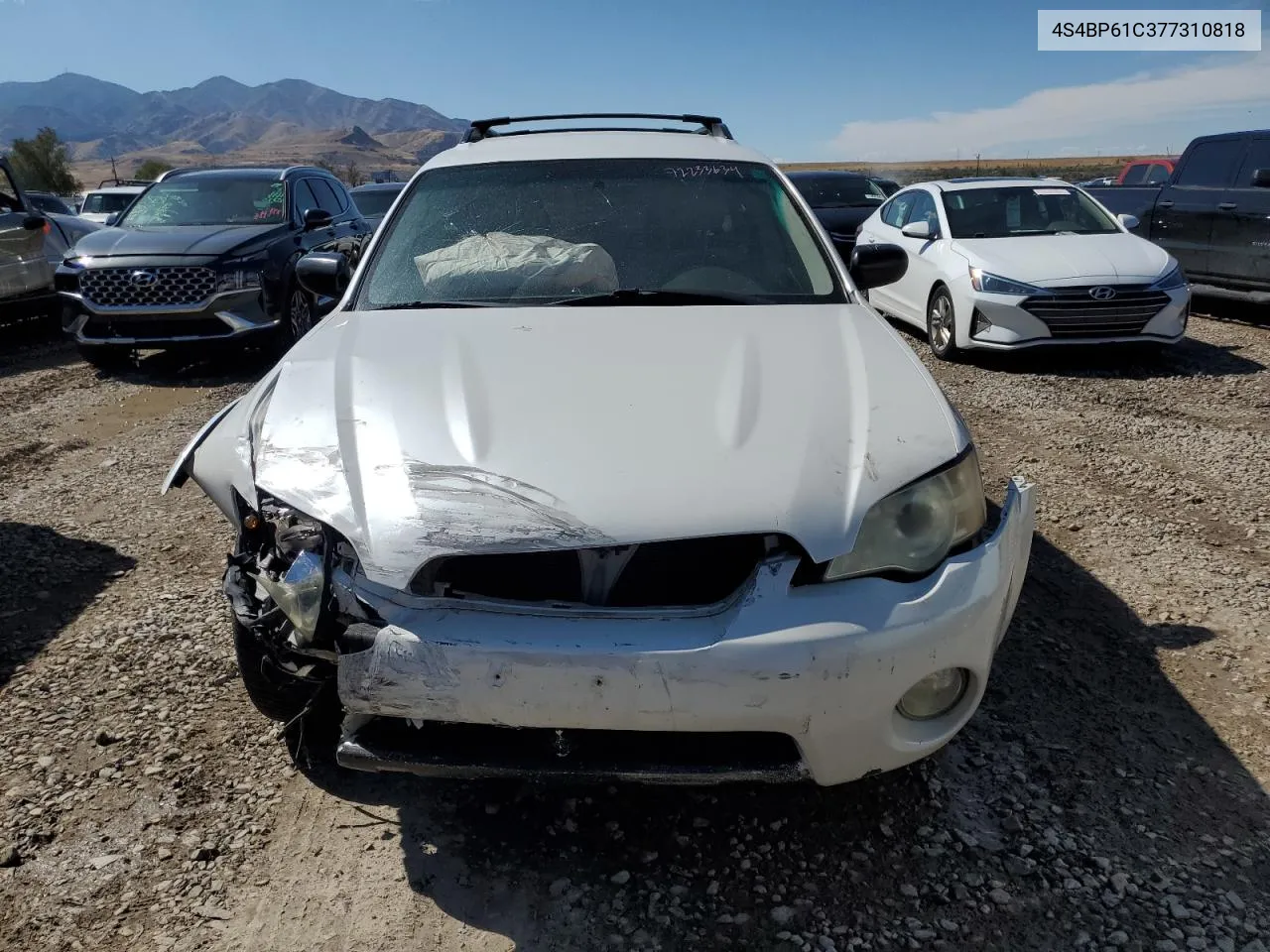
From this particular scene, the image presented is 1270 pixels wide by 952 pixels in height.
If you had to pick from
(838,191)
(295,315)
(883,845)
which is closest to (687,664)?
(883,845)

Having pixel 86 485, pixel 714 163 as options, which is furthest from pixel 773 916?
pixel 86 485

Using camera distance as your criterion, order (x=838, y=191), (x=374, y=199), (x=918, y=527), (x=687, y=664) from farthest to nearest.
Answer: (x=374, y=199) → (x=838, y=191) → (x=918, y=527) → (x=687, y=664)

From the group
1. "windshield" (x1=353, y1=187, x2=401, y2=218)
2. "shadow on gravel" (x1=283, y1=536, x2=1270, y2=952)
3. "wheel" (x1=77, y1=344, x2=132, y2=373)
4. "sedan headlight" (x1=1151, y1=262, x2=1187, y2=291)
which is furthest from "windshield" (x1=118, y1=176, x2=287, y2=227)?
"sedan headlight" (x1=1151, y1=262, x2=1187, y2=291)

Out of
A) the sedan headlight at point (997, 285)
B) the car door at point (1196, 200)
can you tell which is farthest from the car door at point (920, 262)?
the car door at point (1196, 200)

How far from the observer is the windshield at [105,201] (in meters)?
18.4

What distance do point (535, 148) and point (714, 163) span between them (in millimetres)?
731

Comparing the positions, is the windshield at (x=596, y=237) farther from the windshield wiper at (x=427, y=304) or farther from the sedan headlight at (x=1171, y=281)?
the sedan headlight at (x=1171, y=281)

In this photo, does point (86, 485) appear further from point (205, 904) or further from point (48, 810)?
point (205, 904)

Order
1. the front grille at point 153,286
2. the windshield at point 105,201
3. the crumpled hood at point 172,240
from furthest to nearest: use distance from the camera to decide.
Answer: the windshield at point 105,201, the crumpled hood at point 172,240, the front grille at point 153,286

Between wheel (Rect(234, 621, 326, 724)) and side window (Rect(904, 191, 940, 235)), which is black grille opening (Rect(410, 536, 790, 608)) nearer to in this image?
wheel (Rect(234, 621, 326, 724))

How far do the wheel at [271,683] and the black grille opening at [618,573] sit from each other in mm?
490

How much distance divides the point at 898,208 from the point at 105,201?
16.7 metres

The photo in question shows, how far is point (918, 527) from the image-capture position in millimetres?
2068

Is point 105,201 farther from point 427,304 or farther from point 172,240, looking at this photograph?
point 427,304
